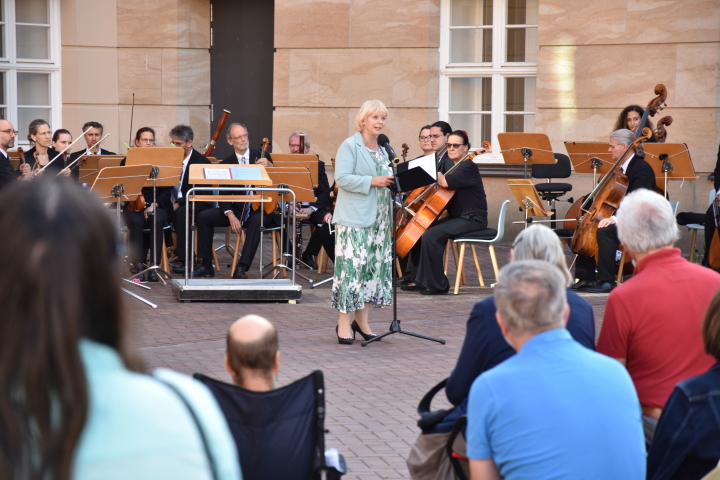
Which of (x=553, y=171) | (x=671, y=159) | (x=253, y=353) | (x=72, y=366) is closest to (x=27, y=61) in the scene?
(x=553, y=171)

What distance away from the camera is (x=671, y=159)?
891 centimetres

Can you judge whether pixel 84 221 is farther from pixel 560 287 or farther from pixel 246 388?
pixel 246 388

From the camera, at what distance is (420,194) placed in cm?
903

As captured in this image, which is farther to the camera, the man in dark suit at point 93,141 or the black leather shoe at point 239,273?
the man in dark suit at point 93,141

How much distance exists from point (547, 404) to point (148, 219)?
317 inches

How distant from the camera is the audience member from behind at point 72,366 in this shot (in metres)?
1.12

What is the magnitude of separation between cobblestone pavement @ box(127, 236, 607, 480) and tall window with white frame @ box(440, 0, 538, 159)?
12.8 feet

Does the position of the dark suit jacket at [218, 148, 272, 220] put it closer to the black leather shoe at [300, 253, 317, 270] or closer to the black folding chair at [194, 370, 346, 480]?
the black leather shoe at [300, 253, 317, 270]

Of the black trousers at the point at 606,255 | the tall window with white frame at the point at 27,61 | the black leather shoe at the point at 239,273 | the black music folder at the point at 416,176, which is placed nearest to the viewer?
the black music folder at the point at 416,176

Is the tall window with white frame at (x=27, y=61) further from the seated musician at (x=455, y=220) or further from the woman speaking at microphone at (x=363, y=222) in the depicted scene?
the woman speaking at microphone at (x=363, y=222)

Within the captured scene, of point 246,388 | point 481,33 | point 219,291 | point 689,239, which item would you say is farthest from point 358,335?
point 481,33

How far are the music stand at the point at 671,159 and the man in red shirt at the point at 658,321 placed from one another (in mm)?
5768

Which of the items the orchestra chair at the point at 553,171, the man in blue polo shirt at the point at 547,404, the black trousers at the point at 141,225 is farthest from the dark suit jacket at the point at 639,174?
the man in blue polo shirt at the point at 547,404

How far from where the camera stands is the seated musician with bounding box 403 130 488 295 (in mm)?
8969
